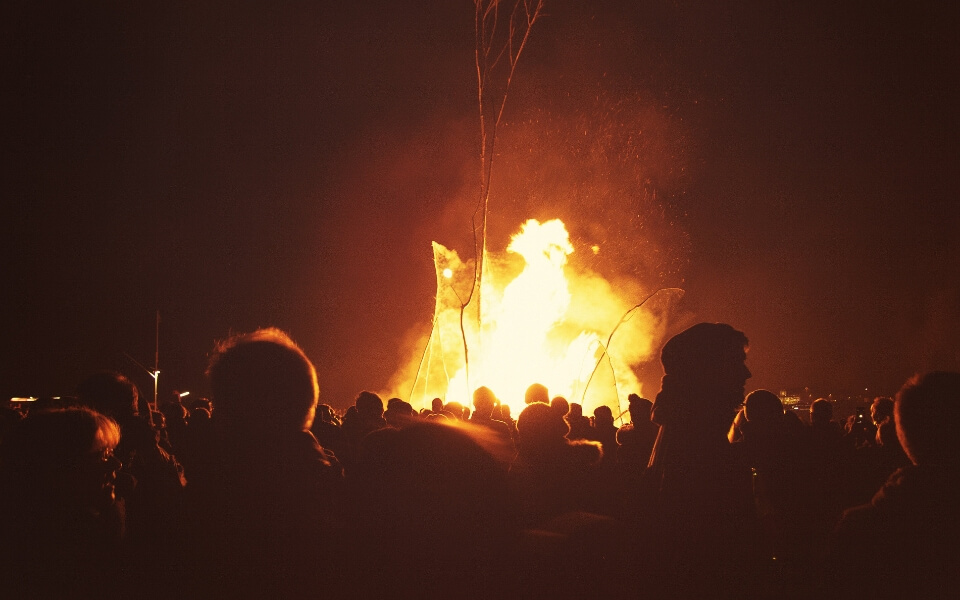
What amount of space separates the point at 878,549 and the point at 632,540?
0.90 m

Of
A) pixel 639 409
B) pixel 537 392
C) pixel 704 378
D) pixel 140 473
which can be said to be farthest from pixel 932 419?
pixel 537 392

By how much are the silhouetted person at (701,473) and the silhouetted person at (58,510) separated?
6.65ft

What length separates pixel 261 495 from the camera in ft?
7.05

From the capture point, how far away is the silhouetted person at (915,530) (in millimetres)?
2291

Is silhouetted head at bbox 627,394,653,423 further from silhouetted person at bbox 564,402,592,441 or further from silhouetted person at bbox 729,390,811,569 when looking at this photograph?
silhouetted person at bbox 729,390,811,569

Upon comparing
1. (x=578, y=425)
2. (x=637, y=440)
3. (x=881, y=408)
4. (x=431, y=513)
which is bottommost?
(x=431, y=513)

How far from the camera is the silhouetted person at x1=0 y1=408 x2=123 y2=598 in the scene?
2271mm

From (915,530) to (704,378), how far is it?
0.90 m

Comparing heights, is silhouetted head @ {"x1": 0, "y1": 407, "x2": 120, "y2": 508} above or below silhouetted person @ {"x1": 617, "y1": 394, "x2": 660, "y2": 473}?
below

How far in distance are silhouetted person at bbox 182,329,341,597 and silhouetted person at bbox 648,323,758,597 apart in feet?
3.97

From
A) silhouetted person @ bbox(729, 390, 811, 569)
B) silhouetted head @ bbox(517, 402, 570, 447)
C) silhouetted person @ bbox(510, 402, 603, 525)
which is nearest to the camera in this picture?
silhouetted person @ bbox(510, 402, 603, 525)

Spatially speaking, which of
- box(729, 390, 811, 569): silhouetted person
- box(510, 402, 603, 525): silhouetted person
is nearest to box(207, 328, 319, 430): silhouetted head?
box(510, 402, 603, 525): silhouetted person

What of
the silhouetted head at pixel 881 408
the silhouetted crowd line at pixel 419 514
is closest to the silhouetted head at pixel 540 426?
the silhouetted crowd line at pixel 419 514

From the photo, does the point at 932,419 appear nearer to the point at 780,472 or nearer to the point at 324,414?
the point at 780,472
